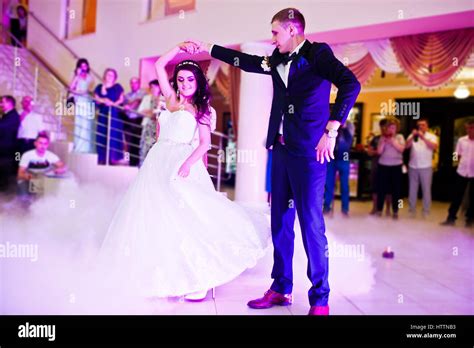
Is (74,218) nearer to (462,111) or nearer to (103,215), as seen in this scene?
(103,215)

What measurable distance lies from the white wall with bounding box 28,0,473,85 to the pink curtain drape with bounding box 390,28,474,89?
759mm

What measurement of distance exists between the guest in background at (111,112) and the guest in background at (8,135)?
3.35 feet

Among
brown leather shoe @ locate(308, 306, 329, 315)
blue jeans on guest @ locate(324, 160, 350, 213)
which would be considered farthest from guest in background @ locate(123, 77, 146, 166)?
brown leather shoe @ locate(308, 306, 329, 315)

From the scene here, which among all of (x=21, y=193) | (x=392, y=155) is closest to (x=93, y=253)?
(x=21, y=193)

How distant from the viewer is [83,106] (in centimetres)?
665

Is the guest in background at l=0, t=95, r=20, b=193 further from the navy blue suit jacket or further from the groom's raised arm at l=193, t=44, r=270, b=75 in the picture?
the navy blue suit jacket

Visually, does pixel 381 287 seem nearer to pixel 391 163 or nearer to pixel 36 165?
pixel 391 163

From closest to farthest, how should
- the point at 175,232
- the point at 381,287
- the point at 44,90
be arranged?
the point at 175,232, the point at 381,287, the point at 44,90

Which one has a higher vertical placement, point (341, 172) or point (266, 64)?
point (266, 64)

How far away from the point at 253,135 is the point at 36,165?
272cm

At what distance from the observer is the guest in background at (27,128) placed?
6176 millimetres

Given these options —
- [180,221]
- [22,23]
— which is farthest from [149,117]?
[180,221]

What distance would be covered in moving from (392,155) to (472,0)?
2.64 meters
